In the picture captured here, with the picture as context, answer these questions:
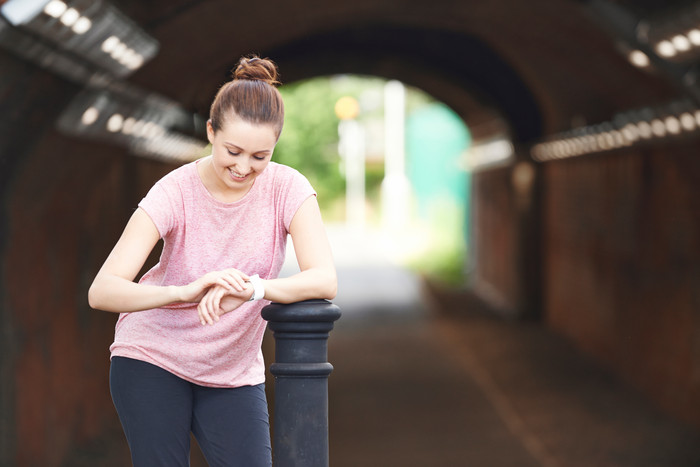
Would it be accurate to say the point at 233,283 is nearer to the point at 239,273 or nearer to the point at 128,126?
the point at 239,273

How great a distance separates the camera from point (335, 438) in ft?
33.1

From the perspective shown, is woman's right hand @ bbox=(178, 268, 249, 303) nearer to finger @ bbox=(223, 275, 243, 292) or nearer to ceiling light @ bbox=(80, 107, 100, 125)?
finger @ bbox=(223, 275, 243, 292)

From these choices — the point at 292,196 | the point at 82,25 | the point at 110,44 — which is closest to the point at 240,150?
the point at 292,196

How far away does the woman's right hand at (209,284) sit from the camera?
2771 millimetres

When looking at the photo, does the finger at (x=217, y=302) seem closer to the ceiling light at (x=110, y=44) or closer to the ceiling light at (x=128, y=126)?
the ceiling light at (x=110, y=44)

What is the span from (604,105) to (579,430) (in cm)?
445

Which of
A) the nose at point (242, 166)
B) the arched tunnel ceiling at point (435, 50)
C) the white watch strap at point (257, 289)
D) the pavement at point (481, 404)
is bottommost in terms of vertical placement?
the pavement at point (481, 404)

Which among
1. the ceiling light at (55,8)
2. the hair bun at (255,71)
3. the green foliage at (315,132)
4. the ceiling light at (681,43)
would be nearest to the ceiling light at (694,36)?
the ceiling light at (681,43)

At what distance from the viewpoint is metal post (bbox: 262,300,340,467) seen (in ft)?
9.78

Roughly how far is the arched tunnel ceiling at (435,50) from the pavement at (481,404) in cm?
299

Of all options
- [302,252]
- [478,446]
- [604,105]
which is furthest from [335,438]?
[302,252]

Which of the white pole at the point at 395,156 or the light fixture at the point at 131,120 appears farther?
the white pole at the point at 395,156

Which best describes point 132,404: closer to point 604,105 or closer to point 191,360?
point 191,360

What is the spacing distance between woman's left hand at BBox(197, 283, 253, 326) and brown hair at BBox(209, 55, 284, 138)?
1.37 ft
